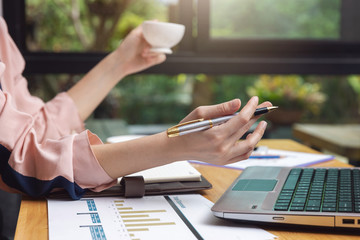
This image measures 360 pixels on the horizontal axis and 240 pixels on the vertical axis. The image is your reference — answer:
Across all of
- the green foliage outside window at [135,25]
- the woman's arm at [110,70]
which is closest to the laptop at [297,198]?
the woman's arm at [110,70]

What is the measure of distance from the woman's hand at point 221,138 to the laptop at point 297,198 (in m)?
0.07

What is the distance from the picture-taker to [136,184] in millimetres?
773

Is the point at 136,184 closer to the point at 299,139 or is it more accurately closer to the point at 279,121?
the point at 299,139

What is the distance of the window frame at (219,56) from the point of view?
2.14 metres

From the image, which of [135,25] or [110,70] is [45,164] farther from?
[135,25]

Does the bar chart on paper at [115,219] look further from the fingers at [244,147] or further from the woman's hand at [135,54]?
the woman's hand at [135,54]

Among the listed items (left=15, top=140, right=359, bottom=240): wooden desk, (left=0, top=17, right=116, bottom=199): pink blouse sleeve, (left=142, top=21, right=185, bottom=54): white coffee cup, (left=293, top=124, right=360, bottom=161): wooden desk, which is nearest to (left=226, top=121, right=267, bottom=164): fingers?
(left=15, top=140, right=359, bottom=240): wooden desk

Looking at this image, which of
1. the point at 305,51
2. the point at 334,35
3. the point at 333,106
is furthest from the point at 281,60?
the point at 333,106

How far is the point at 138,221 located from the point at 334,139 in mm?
1648

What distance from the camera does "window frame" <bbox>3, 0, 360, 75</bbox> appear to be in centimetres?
214

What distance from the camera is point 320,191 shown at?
0.73 m

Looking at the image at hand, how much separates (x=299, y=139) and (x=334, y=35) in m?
0.55

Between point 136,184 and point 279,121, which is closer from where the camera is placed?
point 136,184

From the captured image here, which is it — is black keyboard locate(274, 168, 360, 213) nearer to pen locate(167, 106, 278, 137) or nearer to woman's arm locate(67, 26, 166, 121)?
pen locate(167, 106, 278, 137)
